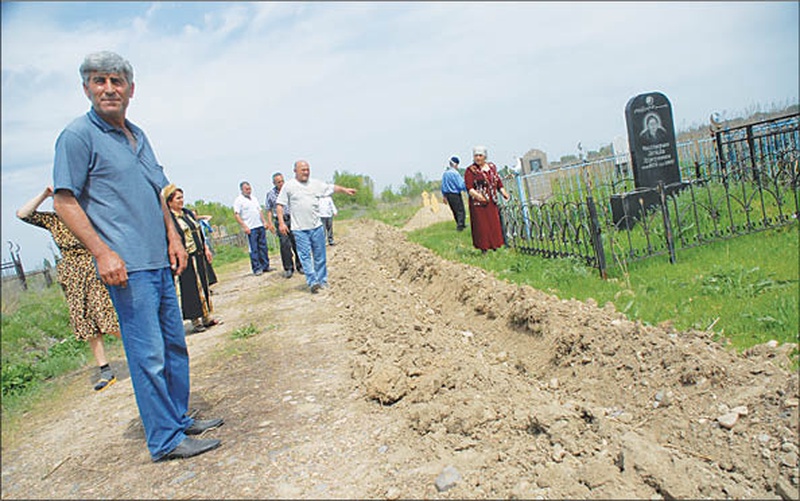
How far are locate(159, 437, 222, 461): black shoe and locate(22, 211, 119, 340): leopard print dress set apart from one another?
90.5 inches

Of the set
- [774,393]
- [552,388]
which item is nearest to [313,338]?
[552,388]

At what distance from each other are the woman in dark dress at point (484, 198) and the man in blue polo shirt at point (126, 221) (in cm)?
612

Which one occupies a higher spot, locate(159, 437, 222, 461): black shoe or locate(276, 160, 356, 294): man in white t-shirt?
locate(276, 160, 356, 294): man in white t-shirt

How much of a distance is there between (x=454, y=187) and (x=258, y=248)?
485 centimetres

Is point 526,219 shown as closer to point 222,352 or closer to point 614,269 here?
point 614,269

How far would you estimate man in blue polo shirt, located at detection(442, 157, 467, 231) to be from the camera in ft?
43.9

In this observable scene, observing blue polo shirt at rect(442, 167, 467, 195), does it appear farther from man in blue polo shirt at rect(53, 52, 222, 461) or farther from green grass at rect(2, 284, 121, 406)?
man in blue polo shirt at rect(53, 52, 222, 461)

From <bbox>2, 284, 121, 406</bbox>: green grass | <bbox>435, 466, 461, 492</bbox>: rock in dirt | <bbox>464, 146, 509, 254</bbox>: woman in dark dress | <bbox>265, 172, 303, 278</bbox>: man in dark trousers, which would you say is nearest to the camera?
<bbox>435, 466, 461, 492</bbox>: rock in dirt

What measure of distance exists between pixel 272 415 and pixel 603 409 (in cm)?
206

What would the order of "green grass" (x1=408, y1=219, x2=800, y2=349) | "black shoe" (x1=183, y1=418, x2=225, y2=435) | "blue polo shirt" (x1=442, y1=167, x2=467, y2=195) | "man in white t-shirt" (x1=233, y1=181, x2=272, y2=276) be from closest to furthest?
1. "black shoe" (x1=183, y1=418, x2=225, y2=435)
2. "green grass" (x1=408, y1=219, x2=800, y2=349)
3. "man in white t-shirt" (x1=233, y1=181, x2=272, y2=276)
4. "blue polo shirt" (x1=442, y1=167, x2=467, y2=195)

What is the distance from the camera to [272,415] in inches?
138

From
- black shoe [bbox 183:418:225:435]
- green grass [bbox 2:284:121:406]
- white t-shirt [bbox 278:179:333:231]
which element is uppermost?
white t-shirt [bbox 278:179:333:231]

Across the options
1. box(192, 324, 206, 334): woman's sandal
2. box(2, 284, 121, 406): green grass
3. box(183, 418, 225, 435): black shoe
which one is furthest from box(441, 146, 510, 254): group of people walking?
box(183, 418, 225, 435): black shoe

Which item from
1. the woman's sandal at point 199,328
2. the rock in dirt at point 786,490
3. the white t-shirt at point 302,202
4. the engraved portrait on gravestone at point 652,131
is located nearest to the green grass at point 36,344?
the woman's sandal at point 199,328
